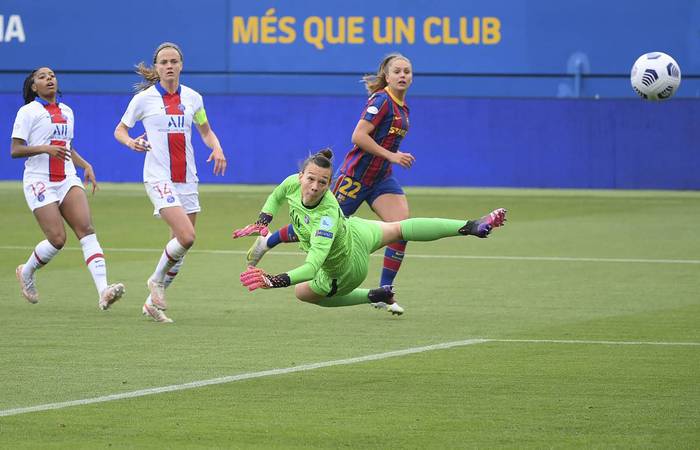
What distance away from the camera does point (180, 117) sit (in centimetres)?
1300

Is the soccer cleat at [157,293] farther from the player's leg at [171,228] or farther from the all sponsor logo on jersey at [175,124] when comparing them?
the all sponsor logo on jersey at [175,124]

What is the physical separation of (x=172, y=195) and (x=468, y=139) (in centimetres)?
2176

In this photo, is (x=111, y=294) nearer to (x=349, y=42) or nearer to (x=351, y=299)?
(x=351, y=299)

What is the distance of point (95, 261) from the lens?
13008mm

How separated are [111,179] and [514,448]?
28.9 m

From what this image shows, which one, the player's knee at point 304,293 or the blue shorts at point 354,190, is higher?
the blue shorts at point 354,190

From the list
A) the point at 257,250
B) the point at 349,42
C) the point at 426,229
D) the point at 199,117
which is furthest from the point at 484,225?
the point at 349,42

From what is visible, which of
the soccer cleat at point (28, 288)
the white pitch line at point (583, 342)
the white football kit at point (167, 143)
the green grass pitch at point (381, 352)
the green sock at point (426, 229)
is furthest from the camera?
the soccer cleat at point (28, 288)

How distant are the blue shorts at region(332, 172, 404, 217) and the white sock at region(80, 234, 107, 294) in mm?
2237

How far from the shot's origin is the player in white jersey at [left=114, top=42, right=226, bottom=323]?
41.7 ft

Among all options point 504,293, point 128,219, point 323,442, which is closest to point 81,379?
point 323,442

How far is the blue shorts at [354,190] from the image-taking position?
1337cm

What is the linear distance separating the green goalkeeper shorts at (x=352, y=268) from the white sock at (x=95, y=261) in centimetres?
268

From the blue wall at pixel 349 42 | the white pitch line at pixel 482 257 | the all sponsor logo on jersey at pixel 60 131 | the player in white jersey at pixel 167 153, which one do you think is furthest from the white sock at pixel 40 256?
the blue wall at pixel 349 42
